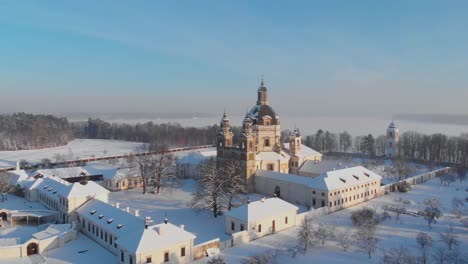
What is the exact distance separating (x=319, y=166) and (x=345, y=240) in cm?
2175

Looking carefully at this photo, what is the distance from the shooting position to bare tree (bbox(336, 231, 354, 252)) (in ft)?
87.9

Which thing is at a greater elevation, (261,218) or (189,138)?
(189,138)

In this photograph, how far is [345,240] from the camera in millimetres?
27625

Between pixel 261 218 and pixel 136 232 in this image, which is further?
pixel 261 218

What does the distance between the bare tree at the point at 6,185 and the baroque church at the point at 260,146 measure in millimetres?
24122

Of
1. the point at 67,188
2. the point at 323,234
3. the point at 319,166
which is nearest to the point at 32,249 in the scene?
the point at 67,188

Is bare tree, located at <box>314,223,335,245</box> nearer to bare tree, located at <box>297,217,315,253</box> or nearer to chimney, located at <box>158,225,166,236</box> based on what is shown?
bare tree, located at <box>297,217,315,253</box>

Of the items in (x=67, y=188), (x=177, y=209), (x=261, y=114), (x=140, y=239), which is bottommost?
(x=177, y=209)

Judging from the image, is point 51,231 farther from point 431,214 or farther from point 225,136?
point 431,214

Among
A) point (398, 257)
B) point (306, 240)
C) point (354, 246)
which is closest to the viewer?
point (398, 257)

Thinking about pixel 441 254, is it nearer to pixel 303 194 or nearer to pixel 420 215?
pixel 420 215

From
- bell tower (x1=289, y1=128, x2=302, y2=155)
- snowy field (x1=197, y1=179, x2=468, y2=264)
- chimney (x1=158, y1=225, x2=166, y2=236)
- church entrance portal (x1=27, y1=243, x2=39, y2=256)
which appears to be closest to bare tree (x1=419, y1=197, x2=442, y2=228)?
snowy field (x1=197, y1=179, x2=468, y2=264)

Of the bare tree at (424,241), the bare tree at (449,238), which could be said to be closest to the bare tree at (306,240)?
the bare tree at (424,241)

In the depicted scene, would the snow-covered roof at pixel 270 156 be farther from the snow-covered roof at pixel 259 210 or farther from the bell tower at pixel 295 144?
the snow-covered roof at pixel 259 210
